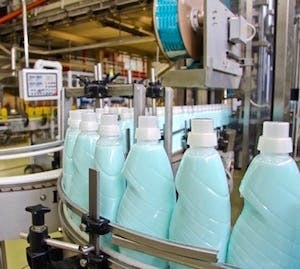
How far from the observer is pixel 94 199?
47cm

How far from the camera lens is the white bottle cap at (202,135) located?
44 centimetres

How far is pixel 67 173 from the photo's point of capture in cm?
72

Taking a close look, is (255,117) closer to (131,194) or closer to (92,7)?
(131,194)

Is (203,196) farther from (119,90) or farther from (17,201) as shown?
(17,201)

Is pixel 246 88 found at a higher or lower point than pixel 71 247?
higher

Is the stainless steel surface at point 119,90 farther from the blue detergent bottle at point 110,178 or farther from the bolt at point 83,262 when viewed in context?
the bolt at point 83,262

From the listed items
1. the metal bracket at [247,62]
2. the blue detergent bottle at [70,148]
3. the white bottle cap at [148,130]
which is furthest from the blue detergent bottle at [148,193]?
the metal bracket at [247,62]

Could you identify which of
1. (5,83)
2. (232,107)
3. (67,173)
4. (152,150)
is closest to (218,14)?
(152,150)

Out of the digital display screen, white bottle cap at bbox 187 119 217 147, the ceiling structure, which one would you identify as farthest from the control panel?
white bottle cap at bbox 187 119 217 147

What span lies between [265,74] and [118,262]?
3.15 feet

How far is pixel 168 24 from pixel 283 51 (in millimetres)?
346

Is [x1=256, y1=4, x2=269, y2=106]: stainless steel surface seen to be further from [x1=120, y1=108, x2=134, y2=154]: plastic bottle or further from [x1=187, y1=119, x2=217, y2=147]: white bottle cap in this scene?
[x1=187, y1=119, x2=217, y2=147]: white bottle cap

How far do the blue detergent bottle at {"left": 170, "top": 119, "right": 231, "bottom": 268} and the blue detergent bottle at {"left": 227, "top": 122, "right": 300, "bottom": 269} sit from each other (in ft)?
0.11

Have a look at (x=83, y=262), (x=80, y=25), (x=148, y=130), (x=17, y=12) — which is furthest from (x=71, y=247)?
(x=80, y=25)
